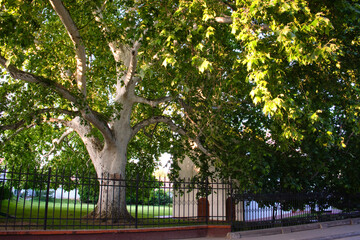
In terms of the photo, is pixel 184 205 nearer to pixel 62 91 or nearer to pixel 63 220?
pixel 62 91

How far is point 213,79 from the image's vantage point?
39.8 feet

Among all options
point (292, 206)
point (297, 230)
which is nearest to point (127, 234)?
point (297, 230)

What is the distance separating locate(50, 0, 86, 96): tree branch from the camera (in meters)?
9.31

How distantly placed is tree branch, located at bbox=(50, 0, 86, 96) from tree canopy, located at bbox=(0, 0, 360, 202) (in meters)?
0.04

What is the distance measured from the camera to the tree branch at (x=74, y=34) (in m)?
9.31

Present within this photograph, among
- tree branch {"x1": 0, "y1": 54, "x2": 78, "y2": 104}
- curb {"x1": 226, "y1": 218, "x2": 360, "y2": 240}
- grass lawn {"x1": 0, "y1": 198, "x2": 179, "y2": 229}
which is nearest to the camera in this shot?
grass lawn {"x1": 0, "y1": 198, "x2": 179, "y2": 229}

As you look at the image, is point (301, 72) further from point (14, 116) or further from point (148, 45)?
point (14, 116)

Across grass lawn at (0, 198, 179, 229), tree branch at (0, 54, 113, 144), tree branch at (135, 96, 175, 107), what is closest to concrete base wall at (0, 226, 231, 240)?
grass lawn at (0, 198, 179, 229)

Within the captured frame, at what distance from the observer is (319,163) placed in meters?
13.1

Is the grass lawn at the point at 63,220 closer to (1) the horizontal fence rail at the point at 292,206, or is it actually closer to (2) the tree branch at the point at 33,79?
(1) the horizontal fence rail at the point at 292,206

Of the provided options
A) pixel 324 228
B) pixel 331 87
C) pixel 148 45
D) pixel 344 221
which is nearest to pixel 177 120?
pixel 148 45

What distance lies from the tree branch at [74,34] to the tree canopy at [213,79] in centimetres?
4

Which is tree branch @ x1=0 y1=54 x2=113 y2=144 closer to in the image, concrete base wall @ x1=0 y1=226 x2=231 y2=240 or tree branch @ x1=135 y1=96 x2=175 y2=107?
tree branch @ x1=135 y1=96 x2=175 y2=107

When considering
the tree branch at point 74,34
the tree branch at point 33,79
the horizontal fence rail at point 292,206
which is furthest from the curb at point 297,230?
the tree branch at point 74,34
